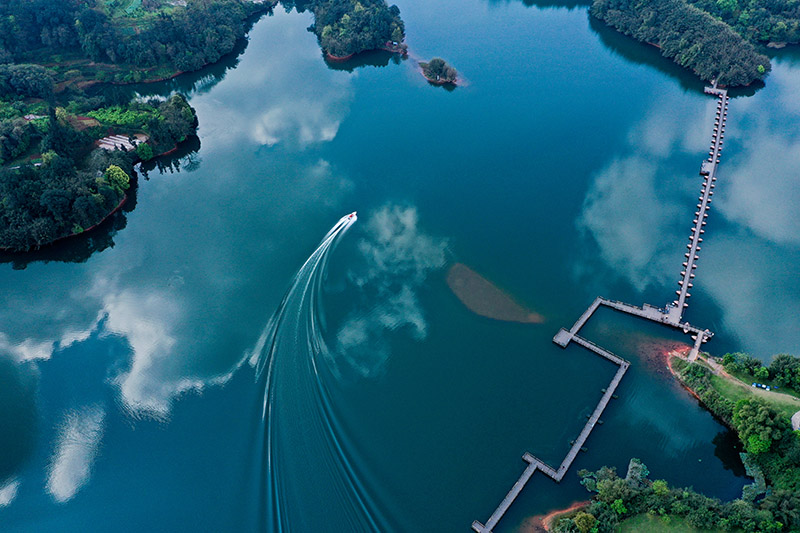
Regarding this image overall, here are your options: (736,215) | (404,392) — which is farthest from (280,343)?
(736,215)

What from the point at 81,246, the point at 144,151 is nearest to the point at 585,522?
the point at 81,246

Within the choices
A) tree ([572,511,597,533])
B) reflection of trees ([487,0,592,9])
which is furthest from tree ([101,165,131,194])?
reflection of trees ([487,0,592,9])

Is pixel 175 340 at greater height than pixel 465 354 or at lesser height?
lesser

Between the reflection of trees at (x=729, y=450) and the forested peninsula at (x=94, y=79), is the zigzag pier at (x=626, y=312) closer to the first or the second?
the reflection of trees at (x=729, y=450)

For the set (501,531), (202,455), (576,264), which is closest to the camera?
(501,531)

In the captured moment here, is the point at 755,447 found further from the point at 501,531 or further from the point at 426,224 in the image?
the point at 426,224

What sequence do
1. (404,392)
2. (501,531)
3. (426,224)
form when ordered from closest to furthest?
(501,531) < (404,392) < (426,224)
